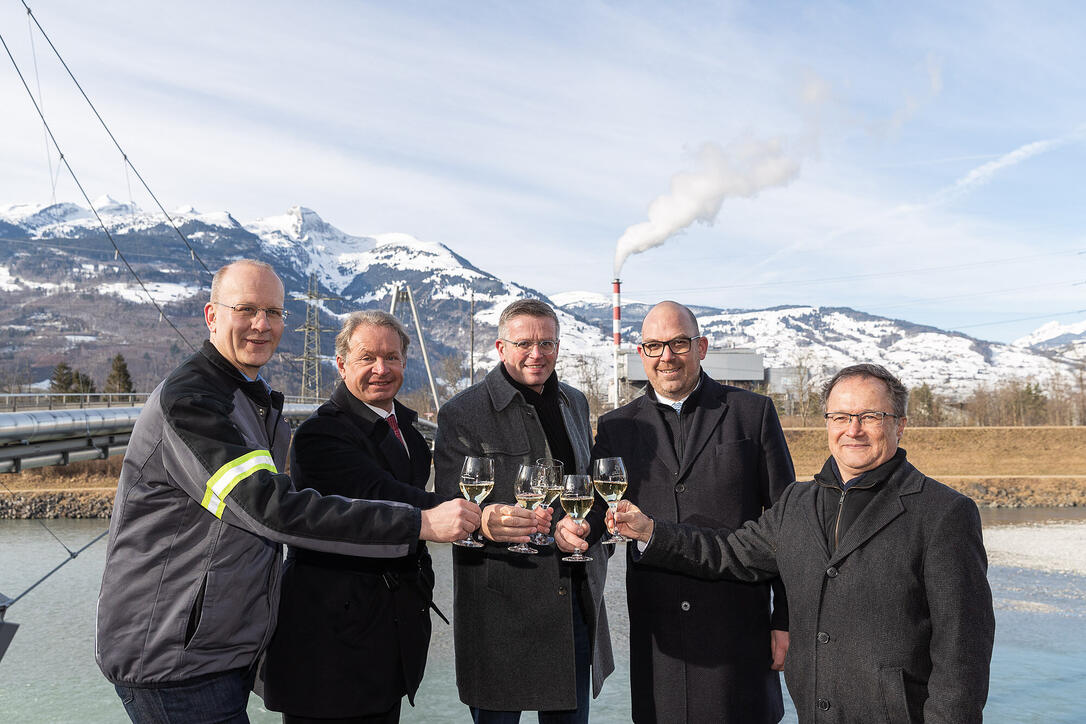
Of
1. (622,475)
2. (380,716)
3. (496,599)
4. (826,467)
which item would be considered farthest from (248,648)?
(826,467)

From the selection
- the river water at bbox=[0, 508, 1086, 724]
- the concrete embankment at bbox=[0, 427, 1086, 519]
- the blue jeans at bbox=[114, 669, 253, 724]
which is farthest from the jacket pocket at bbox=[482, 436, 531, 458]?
the concrete embankment at bbox=[0, 427, 1086, 519]

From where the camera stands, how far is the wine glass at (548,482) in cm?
337

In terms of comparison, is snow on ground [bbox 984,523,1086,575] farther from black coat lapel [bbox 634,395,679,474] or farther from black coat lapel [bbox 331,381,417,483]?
black coat lapel [bbox 331,381,417,483]

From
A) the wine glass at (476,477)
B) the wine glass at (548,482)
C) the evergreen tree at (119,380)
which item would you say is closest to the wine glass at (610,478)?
the wine glass at (548,482)

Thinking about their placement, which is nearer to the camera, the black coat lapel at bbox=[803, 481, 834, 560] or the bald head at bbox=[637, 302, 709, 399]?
the black coat lapel at bbox=[803, 481, 834, 560]

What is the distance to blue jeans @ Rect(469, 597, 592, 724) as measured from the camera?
152 inches

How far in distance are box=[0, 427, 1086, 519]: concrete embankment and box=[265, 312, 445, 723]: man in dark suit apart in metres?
32.1

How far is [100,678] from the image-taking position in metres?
9.52

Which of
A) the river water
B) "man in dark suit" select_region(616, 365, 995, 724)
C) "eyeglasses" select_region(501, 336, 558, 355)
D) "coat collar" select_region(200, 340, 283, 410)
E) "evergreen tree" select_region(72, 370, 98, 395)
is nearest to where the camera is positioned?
"man in dark suit" select_region(616, 365, 995, 724)

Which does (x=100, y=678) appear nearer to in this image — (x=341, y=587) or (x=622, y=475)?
(x=341, y=587)

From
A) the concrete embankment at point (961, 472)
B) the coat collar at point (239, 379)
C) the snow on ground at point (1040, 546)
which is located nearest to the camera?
the coat collar at point (239, 379)

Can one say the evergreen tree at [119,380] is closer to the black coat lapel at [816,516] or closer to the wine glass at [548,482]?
the wine glass at [548,482]

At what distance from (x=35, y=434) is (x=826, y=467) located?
26.4 meters

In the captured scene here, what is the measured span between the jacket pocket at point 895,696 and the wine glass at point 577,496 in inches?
47.6
